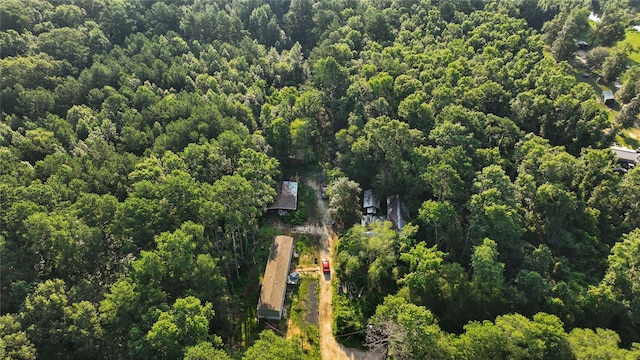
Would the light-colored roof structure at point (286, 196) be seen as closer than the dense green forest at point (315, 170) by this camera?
No

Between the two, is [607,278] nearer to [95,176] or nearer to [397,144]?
[397,144]

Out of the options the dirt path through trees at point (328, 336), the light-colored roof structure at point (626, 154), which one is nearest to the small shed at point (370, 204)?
the dirt path through trees at point (328, 336)

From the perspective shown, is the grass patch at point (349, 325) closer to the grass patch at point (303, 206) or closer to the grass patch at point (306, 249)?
the grass patch at point (306, 249)

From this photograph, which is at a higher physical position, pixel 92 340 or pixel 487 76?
pixel 487 76

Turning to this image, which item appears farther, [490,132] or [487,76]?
[487,76]

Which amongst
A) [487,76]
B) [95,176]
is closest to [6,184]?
[95,176]

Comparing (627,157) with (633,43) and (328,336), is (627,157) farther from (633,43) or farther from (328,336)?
(328,336)

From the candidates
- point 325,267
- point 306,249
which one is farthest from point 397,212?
point 306,249
